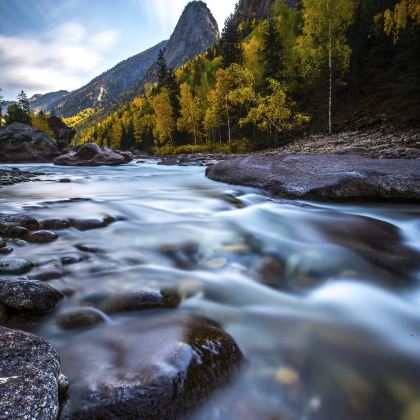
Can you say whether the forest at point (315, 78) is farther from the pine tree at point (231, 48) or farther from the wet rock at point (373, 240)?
the wet rock at point (373, 240)

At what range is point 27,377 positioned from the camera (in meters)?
1.29

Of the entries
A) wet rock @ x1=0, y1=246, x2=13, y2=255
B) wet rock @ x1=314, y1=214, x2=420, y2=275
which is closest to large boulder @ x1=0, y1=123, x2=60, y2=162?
wet rock @ x1=0, y1=246, x2=13, y2=255

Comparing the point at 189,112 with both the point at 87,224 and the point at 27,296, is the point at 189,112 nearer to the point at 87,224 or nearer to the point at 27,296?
the point at 87,224

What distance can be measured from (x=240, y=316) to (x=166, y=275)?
93 cm

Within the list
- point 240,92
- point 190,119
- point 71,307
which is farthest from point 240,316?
point 190,119

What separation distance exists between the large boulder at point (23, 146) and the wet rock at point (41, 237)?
1096 inches

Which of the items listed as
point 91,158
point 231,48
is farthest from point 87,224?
point 231,48

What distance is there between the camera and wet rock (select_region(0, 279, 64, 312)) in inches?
87.2

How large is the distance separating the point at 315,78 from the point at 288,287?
27.3m

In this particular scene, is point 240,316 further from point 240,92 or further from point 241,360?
point 240,92

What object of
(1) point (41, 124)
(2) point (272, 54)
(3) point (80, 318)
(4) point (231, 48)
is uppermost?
(4) point (231, 48)

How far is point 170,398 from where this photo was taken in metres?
1.50

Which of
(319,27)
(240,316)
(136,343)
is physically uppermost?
(319,27)

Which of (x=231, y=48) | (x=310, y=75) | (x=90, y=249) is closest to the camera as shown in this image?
(x=90, y=249)
